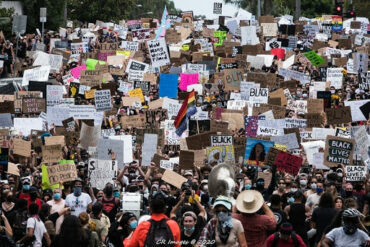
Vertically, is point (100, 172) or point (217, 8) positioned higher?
point (100, 172)

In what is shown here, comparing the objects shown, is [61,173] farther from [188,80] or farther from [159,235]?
[188,80]

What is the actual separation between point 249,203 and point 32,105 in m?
14.2

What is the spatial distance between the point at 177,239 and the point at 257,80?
18.8 metres

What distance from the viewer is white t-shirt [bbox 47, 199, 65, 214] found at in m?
12.5

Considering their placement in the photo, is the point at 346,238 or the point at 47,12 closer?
the point at 346,238

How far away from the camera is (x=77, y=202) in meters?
12.8

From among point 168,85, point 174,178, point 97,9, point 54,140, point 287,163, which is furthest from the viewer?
point 97,9

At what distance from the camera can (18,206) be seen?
38.8 feet

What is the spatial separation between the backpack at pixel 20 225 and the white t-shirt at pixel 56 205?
0.84m

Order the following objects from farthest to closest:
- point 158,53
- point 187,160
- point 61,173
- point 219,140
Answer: point 158,53
point 219,140
point 187,160
point 61,173

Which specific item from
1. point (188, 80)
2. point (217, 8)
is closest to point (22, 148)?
point (188, 80)

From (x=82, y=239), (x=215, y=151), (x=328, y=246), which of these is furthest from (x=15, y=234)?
(x=215, y=151)

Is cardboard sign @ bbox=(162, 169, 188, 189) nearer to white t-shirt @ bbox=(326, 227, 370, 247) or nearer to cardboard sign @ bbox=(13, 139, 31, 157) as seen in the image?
cardboard sign @ bbox=(13, 139, 31, 157)

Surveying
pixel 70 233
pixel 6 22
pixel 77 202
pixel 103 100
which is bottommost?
pixel 6 22
